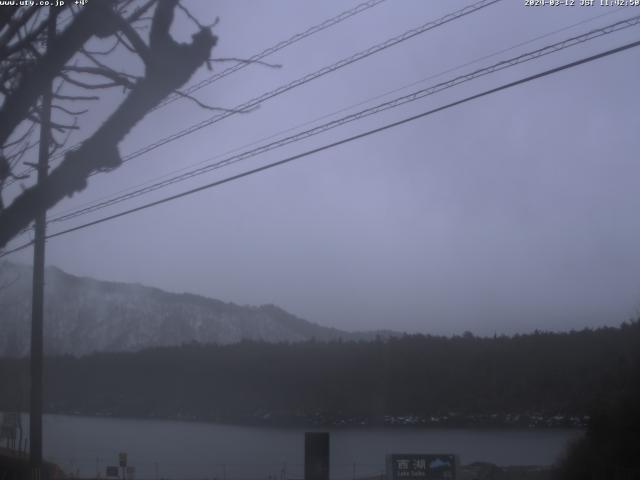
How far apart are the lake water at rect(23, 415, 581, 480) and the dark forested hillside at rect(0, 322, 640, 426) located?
1.87m

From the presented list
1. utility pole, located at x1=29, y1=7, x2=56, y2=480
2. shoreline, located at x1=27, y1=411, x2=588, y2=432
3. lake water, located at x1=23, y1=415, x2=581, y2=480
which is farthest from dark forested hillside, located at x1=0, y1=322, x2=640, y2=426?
utility pole, located at x1=29, y1=7, x2=56, y2=480

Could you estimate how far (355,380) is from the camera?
43000 mm

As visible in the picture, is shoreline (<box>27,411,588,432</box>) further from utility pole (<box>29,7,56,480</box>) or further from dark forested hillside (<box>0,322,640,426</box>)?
utility pole (<box>29,7,56,480</box>)

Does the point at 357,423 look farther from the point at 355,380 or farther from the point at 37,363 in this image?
the point at 37,363

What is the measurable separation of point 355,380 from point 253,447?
9673mm

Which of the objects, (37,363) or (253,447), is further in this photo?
(253,447)

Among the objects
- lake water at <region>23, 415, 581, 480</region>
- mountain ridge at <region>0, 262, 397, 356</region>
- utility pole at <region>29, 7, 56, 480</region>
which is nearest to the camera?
utility pole at <region>29, 7, 56, 480</region>

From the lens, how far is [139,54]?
4754 mm

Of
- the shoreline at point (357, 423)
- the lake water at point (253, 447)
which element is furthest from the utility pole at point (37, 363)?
the shoreline at point (357, 423)

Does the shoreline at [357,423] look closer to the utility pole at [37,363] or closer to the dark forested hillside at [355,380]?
the dark forested hillside at [355,380]

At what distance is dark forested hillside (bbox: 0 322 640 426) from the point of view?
34.6m

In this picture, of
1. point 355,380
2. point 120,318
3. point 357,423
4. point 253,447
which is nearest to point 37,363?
point 253,447

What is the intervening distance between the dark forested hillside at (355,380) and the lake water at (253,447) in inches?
73.8

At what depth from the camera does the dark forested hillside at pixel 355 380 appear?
34.6 meters
